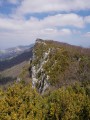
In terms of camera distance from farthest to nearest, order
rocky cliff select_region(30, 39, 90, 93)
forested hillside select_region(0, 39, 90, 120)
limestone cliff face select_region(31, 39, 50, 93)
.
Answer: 1. limestone cliff face select_region(31, 39, 50, 93)
2. rocky cliff select_region(30, 39, 90, 93)
3. forested hillside select_region(0, 39, 90, 120)

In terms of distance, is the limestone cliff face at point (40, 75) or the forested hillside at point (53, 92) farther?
the limestone cliff face at point (40, 75)

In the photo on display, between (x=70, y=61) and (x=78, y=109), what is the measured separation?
105155mm

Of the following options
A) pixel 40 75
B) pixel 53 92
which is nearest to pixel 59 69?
pixel 40 75

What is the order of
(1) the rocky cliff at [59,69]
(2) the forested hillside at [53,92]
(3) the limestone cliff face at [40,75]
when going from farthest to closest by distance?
(3) the limestone cliff face at [40,75], (1) the rocky cliff at [59,69], (2) the forested hillside at [53,92]

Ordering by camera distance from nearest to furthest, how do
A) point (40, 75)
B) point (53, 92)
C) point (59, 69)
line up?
1. point (53, 92)
2. point (59, 69)
3. point (40, 75)

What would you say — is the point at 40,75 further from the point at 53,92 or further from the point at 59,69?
the point at 53,92

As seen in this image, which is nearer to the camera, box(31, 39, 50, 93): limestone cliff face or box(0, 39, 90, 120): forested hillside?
box(0, 39, 90, 120): forested hillside

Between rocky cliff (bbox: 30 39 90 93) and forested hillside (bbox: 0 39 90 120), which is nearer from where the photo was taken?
forested hillside (bbox: 0 39 90 120)

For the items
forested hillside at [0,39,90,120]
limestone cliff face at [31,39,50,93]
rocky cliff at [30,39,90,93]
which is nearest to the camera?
forested hillside at [0,39,90,120]

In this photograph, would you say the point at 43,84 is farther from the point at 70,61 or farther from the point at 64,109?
the point at 64,109

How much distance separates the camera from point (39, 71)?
181 metres

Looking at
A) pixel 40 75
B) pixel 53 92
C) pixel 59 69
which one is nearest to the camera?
pixel 53 92

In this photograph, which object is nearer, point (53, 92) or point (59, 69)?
point (53, 92)

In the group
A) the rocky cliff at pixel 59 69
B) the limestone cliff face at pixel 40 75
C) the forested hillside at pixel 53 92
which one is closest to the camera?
the forested hillside at pixel 53 92
